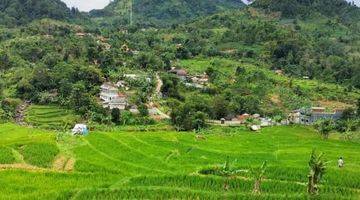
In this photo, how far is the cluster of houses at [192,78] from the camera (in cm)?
7269

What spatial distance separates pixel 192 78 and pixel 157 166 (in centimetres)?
4595

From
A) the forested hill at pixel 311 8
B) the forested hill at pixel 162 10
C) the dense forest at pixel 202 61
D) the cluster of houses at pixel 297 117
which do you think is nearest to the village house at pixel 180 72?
the dense forest at pixel 202 61

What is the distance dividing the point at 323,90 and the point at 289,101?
7449 millimetres

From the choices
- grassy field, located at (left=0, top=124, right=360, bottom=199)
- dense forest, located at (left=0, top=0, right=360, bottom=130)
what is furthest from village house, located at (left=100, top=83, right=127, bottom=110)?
grassy field, located at (left=0, top=124, right=360, bottom=199)

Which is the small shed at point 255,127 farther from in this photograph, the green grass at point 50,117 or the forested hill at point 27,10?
the forested hill at point 27,10

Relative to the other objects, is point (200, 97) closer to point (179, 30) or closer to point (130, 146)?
point (130, 146)

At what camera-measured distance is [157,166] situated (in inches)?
1189

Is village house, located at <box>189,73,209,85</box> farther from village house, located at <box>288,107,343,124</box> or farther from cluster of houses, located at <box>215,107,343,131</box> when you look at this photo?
village house, located at <box>288,107,343,124</box>

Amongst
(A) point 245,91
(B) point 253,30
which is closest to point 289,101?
(A) point 245,91

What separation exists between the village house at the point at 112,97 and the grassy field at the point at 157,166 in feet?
69.9

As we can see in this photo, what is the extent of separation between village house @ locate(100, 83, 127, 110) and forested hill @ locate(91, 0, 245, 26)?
249ft

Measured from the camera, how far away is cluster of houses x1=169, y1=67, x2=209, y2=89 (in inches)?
2862

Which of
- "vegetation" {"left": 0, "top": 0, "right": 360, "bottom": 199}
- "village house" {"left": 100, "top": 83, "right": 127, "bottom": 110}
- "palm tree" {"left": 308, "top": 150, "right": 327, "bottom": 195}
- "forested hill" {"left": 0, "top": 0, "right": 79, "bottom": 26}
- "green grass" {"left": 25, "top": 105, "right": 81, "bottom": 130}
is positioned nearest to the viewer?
"palm tree" {"left": 308, "top": 150, "right": 327, "bottom": 195}

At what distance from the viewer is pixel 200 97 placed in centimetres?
6228
